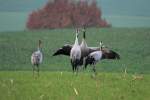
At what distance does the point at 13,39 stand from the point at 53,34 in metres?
2.52

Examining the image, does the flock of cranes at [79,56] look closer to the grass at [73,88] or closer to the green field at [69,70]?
the green field at [69,70]

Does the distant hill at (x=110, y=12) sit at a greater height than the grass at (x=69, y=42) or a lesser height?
greater

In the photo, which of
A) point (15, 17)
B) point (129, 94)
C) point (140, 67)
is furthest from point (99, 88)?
point (15, 17)

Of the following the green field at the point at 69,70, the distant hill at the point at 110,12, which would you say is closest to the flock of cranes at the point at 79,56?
the green field at the point at 69,70

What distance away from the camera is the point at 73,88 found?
40.0 feet

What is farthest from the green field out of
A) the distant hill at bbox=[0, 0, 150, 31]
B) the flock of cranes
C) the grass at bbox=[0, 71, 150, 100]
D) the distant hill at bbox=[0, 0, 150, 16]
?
the distant hill at bbox=[0, 0, 150, 16]

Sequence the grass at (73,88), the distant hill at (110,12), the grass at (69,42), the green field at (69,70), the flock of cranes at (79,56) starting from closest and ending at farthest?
the grass at (73,88) < the green field at (69,70) < the flock of cranes at (79,56) < the grass at (69,42) < the distant hill at (110,12)

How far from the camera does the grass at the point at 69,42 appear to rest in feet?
67.8

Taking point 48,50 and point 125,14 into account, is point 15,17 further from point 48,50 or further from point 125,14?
point 48,50

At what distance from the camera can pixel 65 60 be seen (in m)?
22.6

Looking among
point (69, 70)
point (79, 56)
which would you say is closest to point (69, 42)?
point (69, 70)

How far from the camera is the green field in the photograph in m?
11.9

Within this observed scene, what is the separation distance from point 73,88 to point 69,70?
7034 mm

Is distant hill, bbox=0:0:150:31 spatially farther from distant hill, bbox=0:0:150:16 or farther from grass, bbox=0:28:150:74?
grass, bbox=0:28:150:74
